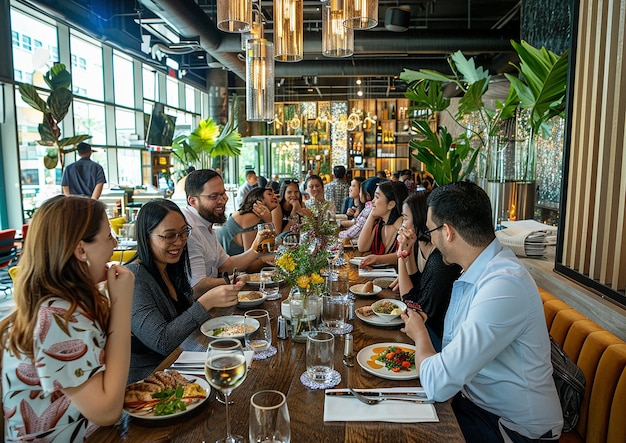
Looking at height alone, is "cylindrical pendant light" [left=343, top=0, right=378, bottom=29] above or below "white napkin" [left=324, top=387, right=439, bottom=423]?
above

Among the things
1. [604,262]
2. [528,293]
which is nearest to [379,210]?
[604,262]

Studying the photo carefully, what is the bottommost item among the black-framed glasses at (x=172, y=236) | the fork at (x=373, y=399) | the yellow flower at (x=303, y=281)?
the fork at (x=373, y=399)

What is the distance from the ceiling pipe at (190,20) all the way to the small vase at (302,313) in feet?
19.0

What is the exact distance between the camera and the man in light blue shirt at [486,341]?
154cm

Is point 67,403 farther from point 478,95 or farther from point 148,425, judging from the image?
point 478,95

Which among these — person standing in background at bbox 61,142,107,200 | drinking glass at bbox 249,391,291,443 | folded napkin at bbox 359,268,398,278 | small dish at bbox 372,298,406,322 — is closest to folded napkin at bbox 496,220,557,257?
folded napkin at bbox 359,268,398,278

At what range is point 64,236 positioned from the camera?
1361mm

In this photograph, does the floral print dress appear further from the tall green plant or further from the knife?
the tall green plant

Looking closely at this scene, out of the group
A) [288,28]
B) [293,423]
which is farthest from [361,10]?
[293,423]

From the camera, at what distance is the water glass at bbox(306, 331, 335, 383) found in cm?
153

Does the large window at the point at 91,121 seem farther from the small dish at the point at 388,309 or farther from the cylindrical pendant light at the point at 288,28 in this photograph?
the small dish at the point at 388,309

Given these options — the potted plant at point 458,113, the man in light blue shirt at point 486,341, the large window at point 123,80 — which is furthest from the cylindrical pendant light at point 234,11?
the large window at point 123,80

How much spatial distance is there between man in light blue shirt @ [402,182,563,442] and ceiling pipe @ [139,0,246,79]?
592cm

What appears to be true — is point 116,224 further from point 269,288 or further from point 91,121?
point 91,121
